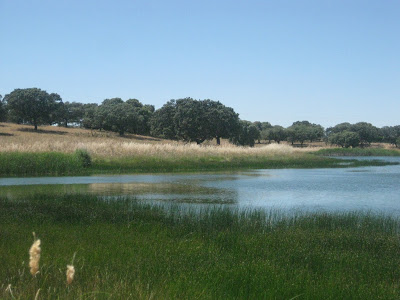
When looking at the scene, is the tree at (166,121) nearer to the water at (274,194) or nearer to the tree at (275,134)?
the water at (274,194)

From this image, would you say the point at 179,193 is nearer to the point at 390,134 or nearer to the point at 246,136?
the point at 246,136

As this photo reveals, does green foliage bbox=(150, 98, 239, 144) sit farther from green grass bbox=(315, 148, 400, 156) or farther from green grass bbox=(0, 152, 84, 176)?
green grass bbox=(0, 152, 84, 176)

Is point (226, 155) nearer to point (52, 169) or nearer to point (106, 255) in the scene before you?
point (52, 169)

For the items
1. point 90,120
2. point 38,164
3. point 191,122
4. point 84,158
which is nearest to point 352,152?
point 191,122

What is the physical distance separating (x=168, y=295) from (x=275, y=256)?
3.36 m

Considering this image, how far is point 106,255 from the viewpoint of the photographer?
7.61m

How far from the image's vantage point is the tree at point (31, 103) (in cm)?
7994

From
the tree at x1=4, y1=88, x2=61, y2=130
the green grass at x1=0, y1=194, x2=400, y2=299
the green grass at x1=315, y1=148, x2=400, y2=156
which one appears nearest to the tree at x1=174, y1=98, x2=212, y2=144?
the green grass at x1=315, y1=148, x2=400, y2=156

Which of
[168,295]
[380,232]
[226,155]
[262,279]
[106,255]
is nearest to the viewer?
[168,295]

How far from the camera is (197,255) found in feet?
25.8

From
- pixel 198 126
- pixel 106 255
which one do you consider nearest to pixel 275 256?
pixel 106 255

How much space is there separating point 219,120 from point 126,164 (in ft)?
124

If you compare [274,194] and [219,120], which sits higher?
[219,120]

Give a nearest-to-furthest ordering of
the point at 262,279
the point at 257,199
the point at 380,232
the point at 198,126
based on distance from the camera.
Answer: the point at 262,279 → the point at 380,232 → the point at 257,199 → the point at 198,126
